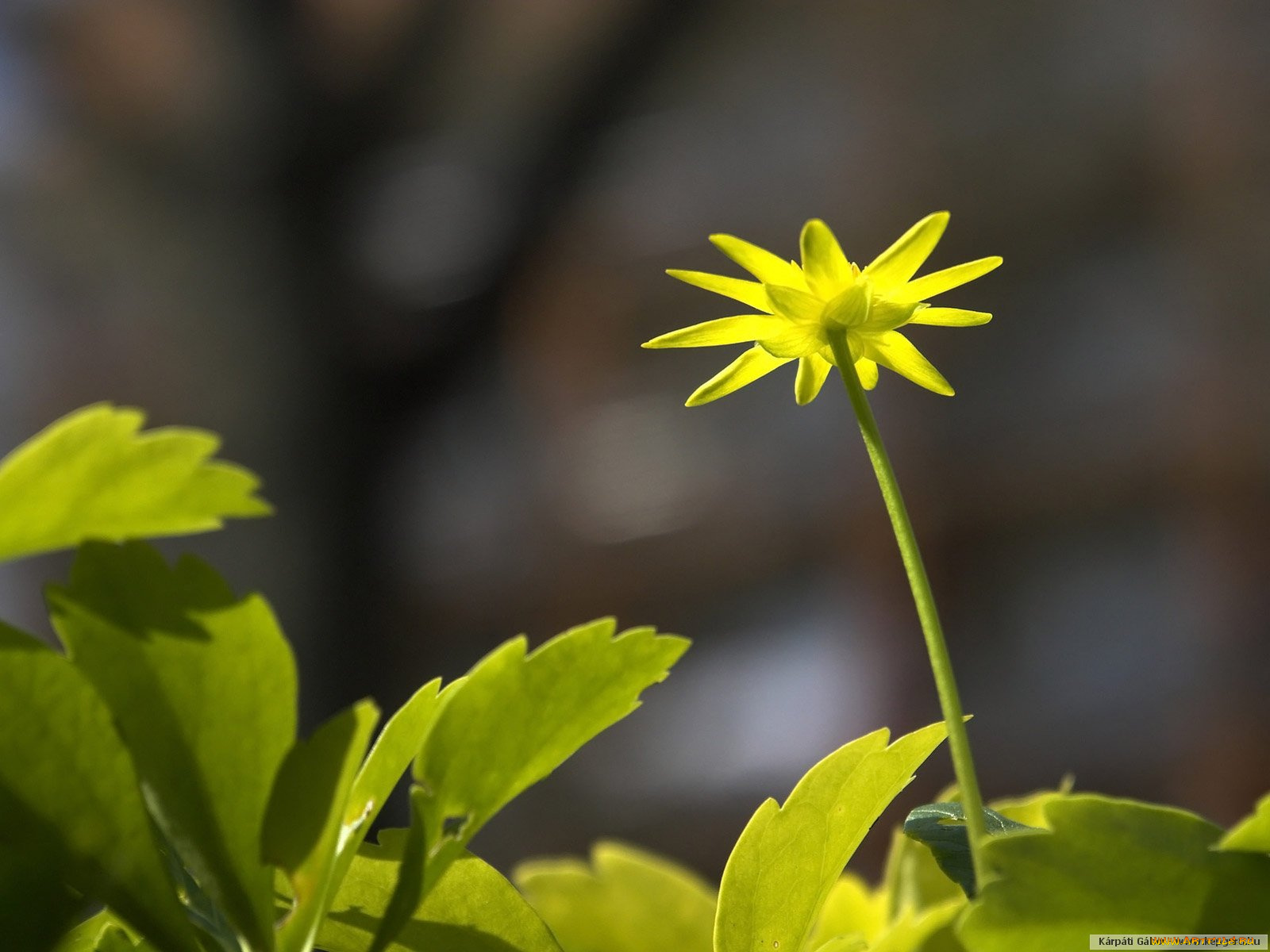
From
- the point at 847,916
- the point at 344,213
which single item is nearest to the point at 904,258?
the point at 847,916

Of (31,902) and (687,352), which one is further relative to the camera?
(687,352)

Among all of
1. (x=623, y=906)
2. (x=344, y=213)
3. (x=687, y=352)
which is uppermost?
(x=344, y=213)

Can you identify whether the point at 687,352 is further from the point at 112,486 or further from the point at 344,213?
the point at 112,486

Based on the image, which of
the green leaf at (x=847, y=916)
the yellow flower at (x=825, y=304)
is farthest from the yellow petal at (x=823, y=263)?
the green leaf at (x=847, y=916)

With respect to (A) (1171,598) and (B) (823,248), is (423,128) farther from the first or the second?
(B) (823,248)

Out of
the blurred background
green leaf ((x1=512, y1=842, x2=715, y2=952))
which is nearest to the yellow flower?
green leaf ((x1=512, y1=842, x2=715, y2=952))
